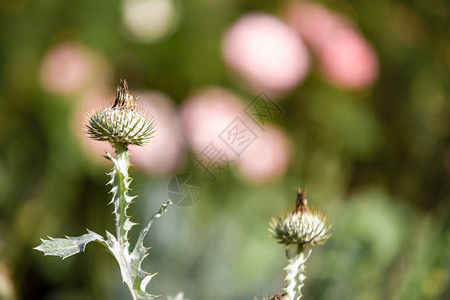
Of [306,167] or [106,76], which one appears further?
[306,167]

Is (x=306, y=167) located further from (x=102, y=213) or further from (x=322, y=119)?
(x=102, y=213)

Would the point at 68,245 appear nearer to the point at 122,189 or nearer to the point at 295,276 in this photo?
the point at 122,189

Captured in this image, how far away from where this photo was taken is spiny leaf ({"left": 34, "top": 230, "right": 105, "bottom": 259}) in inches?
24.0

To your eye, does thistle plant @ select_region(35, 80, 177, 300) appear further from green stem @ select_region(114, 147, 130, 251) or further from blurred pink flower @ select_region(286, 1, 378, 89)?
blurred pink flower @ select_region(286, 1, 378, 89)

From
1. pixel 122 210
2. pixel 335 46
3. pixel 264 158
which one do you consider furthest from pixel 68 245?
pixel 335 46

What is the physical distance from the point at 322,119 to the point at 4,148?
151 centimetres

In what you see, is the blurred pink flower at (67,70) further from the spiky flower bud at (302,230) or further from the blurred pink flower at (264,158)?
the spiky flower bud at (302,230)

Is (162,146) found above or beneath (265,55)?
beneath

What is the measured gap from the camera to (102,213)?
253 cm

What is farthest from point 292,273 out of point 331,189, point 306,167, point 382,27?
point 382,27

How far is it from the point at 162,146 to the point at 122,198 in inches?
59.0

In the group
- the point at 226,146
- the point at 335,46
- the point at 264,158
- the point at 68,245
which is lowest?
the point at 68,245

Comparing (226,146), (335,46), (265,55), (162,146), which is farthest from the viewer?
(335,46)

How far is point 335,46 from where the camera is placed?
8.30ft
